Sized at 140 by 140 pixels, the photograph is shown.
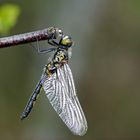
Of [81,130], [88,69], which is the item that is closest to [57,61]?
[81,130]

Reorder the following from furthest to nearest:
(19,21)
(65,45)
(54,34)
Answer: (19,21) → (65,45) → (54,34)

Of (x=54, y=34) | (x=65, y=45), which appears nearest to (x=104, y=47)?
(x=65, y=45)

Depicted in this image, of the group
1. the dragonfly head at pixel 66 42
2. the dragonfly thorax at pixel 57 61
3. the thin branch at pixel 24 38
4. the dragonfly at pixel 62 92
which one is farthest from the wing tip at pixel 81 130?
the thin branch at pixel 24 38

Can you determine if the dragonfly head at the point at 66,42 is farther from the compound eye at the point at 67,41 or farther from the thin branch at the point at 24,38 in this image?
the thin branch at the point at 24,38

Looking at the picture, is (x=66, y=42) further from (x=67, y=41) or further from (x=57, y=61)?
(x=57, y=61)

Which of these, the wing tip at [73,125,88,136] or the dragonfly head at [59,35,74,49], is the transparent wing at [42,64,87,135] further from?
the dragonfly head at [59,35,74,49]

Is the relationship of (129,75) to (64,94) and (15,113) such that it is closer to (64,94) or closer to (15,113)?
(15,113)
